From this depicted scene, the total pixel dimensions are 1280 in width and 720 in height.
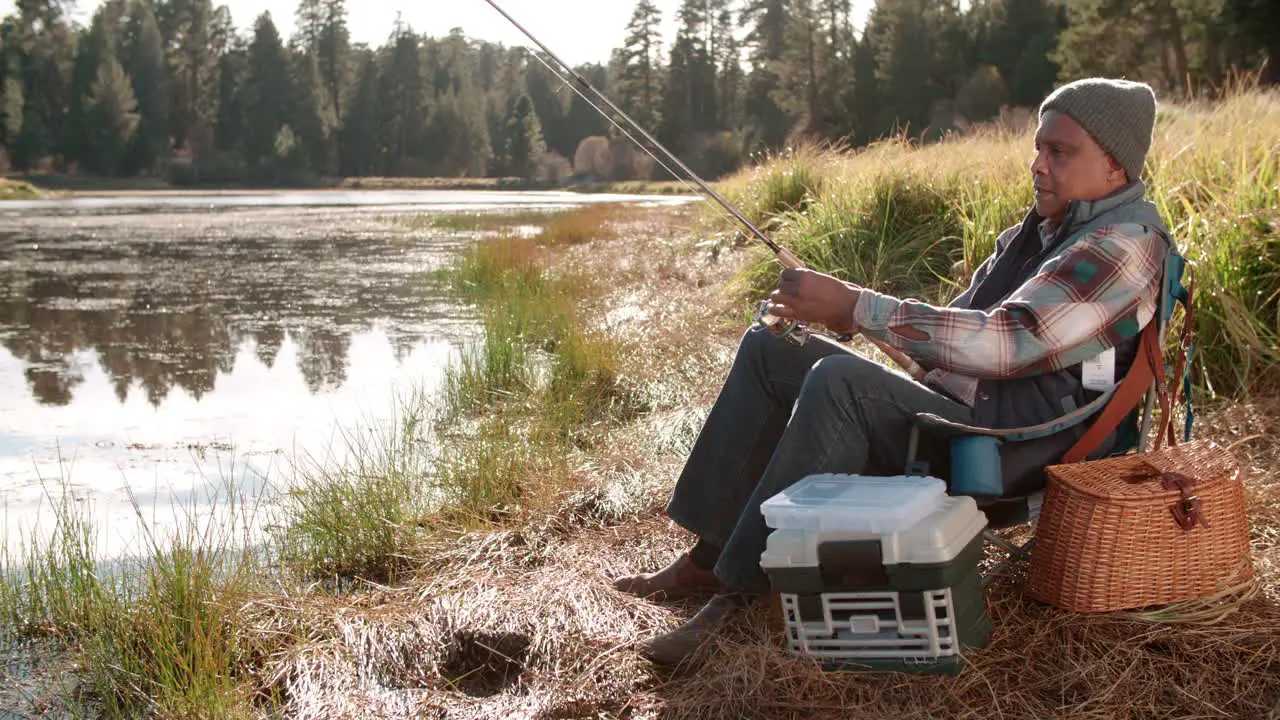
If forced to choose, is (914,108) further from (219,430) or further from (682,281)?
(219,430)

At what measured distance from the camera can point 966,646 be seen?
212 cm

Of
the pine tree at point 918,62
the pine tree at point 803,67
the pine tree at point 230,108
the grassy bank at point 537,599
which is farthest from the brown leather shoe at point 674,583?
the pine tree at point 230,108

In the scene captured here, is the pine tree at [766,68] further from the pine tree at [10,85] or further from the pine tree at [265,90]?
the pine tree at [10,85]

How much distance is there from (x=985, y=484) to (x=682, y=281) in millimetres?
6754

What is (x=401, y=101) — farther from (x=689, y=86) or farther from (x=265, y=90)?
(x=689, y=86)

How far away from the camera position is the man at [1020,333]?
210 cm

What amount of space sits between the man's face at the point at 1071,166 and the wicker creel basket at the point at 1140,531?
518 millimetres

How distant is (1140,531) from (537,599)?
1.39 metres

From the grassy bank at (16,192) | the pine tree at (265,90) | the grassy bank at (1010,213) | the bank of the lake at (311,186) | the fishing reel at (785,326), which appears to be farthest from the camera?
the pine tree at (265,90)

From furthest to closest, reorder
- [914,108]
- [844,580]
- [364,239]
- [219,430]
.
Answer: [914,108]
[364,239]
[219,430]
[844,580]

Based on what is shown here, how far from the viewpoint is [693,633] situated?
2.39m

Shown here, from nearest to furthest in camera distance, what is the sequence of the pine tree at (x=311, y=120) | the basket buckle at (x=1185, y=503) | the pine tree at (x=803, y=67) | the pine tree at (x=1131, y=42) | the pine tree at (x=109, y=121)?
the basket buckle at (x=1185, y=503), the pine tree at (x=1131, y=42), the pine tree at (x=803, y=67), the pine tree at (x=109, y=121), the pine tree at (x=311, y=120)

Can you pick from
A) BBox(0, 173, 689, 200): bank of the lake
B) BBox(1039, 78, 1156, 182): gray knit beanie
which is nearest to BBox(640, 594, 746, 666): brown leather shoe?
BBox(1039, 78, 1156, 182): gray knit beanie

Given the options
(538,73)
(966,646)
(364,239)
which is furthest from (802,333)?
(538,73)
